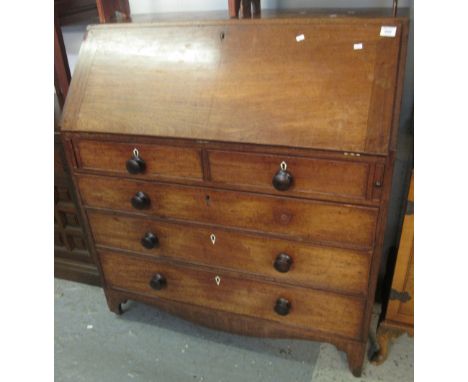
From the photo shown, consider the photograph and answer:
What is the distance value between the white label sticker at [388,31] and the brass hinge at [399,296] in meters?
0.96

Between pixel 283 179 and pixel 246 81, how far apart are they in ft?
1.09

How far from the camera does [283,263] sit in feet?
4.37

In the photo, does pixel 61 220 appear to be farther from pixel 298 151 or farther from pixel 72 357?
pixel 298 151

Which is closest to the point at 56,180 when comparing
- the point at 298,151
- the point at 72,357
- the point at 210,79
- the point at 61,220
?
the point at 61,220

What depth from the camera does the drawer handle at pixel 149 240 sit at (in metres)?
1.52

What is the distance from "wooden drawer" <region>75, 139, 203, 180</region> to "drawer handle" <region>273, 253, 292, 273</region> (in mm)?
380

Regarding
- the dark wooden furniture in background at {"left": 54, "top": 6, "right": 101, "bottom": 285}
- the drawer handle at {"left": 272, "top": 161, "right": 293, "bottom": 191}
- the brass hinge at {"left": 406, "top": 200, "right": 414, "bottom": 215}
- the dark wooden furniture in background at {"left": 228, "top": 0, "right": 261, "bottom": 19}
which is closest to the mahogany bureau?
the drawer handle at {"left": 272, "top": 161, "right": 293, "bottom": 191}

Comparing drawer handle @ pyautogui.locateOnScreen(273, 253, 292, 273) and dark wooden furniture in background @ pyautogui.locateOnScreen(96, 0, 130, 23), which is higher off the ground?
dark wooden furniture in background @ pyautogui.locateOnScreen(96, 0, 130, 23)

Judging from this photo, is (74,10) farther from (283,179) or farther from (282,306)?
(282,306)

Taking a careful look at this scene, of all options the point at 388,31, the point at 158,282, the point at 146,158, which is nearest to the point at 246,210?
the point at 146,158

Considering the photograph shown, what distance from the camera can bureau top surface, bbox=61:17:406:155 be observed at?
113 centimetres

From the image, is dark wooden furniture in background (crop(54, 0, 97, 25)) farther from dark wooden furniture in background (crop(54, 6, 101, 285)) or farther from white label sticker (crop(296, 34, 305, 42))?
white label sticker (crop(296, 34, 305, 42))

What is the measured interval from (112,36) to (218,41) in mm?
416

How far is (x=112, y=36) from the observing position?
4.73ft
